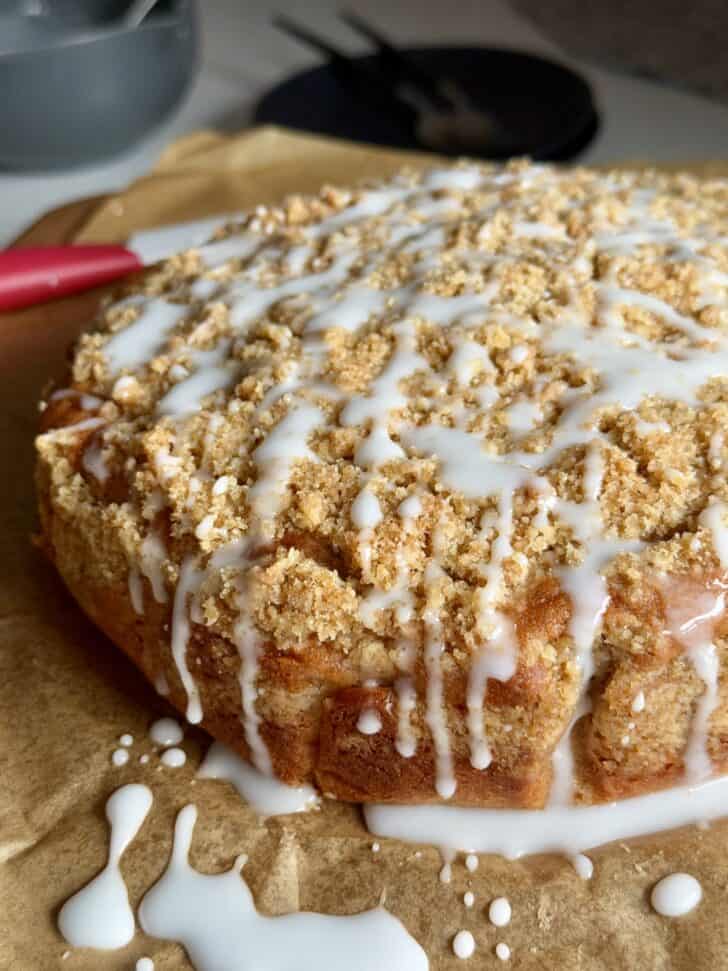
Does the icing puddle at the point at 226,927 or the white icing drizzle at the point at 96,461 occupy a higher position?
the white icing drizzle at the point at 96,461

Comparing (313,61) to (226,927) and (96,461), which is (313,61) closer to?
(96,461)

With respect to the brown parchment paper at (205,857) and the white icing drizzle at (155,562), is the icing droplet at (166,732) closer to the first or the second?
the brown parchment paper at (205,857)

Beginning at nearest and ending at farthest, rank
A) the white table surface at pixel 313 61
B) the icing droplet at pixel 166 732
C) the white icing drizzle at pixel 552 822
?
the white icing drizzle at pixel 552 822 < the icing droplet at pixel 166 732 < the white table surface at pixel 313 61

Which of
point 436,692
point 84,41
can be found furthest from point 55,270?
point 436,692

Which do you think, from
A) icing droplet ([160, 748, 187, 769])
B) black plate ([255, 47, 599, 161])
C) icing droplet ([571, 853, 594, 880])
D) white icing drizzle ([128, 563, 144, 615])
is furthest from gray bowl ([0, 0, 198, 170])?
icing droplet ([571, 853, 594, 880])

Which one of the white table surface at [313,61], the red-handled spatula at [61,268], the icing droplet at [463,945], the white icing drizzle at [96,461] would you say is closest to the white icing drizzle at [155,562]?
the white icing drizzle at [96,461]

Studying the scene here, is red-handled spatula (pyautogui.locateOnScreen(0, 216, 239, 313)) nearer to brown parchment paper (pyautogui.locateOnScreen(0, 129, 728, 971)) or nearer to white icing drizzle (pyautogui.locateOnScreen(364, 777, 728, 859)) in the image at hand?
brown parchment paper (pyautogui.locateOnScreen(0, 129, 728, 971))
